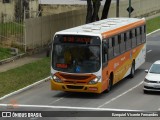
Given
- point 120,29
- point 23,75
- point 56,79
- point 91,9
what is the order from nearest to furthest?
point 56,79 < point 120,29 < point 23,75 < point 91,9

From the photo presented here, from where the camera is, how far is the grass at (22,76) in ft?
94.8

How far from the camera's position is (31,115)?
58.7ft

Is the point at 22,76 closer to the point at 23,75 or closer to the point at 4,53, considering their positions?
the point at 23,75

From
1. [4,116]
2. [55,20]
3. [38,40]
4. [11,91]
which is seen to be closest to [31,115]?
[4,116]

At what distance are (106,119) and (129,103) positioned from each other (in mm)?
3880

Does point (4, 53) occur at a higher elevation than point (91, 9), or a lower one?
lower

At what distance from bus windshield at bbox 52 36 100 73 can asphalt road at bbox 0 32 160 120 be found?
143cm

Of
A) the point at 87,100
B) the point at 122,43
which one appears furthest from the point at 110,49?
the point at 87,100

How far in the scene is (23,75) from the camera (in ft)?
103

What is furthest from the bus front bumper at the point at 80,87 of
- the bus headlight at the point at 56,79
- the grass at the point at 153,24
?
the grass at the point at 153,24

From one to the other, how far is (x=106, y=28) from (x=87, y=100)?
419cm

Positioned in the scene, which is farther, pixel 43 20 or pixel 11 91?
pixel 43 20

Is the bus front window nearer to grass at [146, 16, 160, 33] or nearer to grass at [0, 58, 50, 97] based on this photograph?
grass at [0, 58, 50, 97]

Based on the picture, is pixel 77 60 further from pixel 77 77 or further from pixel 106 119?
pixel 106 119
